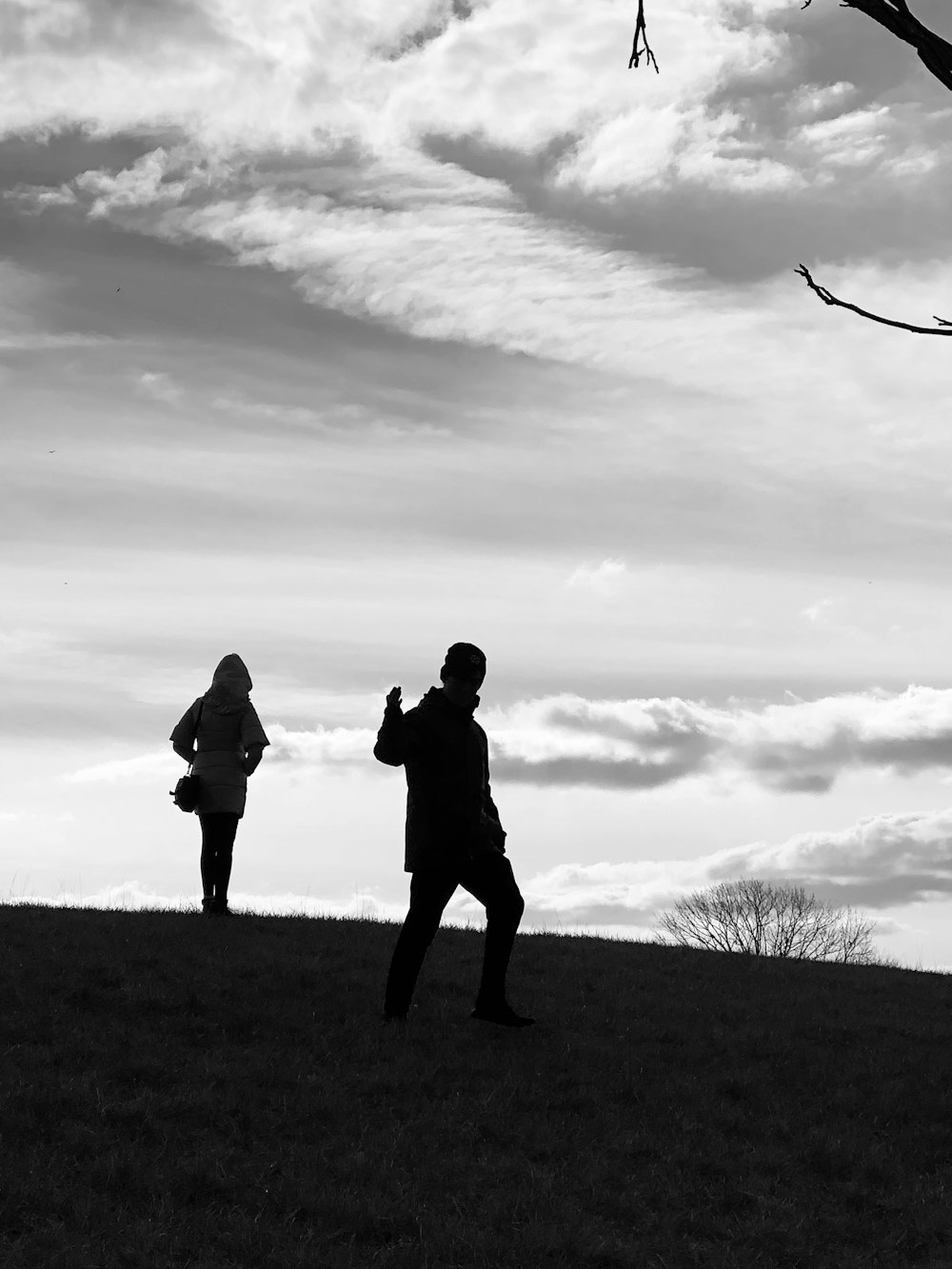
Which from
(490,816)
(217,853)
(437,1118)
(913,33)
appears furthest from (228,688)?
(913,33)

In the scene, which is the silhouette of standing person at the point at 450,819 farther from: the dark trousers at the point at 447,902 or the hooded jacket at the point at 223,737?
the hooded jacket at the point at 223,737

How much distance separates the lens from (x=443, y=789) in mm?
10773

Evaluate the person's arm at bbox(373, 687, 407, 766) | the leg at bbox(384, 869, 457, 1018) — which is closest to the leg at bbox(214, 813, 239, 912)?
the leg at bbox(384, 869, 457, 1018)

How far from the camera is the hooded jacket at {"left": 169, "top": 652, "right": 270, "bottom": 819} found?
1612cm

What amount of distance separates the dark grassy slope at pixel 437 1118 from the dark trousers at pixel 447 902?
67 centimetres

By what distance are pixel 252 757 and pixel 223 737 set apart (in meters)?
0.44

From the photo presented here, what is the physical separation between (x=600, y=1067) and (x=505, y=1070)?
93 cm

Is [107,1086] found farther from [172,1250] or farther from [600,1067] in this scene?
[600,1067]

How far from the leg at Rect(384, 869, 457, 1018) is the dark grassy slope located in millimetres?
530

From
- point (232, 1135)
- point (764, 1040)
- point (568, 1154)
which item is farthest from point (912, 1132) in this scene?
point (232, 1135)

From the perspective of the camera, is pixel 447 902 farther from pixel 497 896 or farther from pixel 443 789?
pixel 443 789

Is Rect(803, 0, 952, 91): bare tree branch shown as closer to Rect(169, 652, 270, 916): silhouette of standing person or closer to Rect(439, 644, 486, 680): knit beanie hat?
Rect(439, 644, 486, 680): knit beanie hat

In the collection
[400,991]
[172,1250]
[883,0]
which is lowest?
[172,1250]

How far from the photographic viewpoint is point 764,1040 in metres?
12.2
